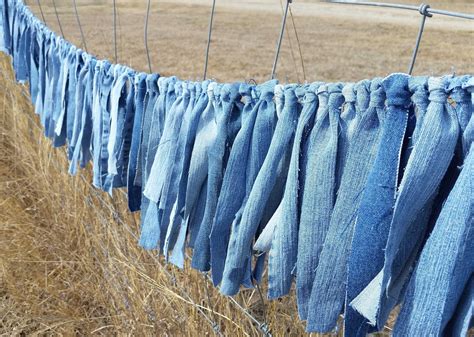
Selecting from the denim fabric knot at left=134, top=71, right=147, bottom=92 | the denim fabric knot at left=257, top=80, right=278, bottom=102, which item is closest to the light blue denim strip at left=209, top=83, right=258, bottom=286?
the denim fabric knot at left=257, top=80, right=278, bottom=102

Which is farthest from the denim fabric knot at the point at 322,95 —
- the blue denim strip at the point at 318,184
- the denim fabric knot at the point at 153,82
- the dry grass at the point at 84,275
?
the dry grass at the point at 84,275

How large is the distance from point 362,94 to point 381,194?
12 centimetres

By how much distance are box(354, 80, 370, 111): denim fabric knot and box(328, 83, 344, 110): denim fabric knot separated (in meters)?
0.03

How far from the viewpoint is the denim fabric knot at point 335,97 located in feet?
2.38

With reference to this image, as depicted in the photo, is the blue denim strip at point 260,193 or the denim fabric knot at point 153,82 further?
the denim fabric knot at point 153,82

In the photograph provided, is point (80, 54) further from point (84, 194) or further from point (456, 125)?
point (456, 125)

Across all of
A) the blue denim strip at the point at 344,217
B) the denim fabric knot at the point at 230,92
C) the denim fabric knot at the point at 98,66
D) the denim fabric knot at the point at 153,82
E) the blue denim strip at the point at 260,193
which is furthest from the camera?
the denim fabric knot at the point at 98,66

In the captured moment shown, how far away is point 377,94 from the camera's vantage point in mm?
671

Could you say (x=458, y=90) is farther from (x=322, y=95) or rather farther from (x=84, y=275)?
(x=84, y=275)

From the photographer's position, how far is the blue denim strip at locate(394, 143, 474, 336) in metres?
0.59

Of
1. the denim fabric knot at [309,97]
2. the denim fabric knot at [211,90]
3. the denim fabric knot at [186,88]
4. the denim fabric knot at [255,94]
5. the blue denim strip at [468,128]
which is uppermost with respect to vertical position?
the blue denim strip at [468,128]

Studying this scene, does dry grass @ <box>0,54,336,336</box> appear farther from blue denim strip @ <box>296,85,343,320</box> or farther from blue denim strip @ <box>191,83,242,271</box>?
blue denim strip @ <box>296,85,343,320</box>

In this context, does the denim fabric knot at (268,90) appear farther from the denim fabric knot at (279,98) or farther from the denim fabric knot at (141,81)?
the denim fabric knot at (141,81)

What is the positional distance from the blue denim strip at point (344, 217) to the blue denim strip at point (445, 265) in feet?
0.34
